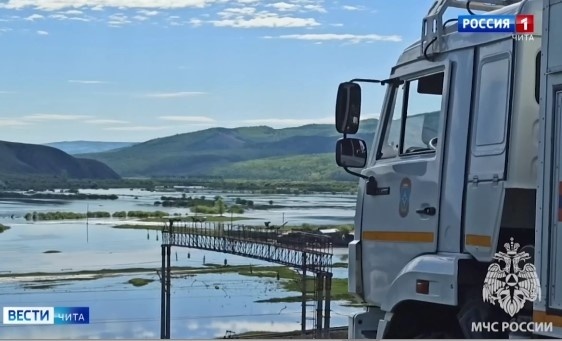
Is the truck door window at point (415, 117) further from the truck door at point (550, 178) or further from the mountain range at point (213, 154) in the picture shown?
the truck door at point (550, 178)

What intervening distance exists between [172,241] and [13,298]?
122 centimetres

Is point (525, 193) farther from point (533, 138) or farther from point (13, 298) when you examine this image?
point (13, 298)

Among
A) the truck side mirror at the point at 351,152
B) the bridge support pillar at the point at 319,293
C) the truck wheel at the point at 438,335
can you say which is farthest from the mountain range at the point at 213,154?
the truck wheel at the point at 438,335

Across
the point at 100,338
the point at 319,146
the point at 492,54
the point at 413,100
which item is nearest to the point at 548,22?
the point at 492,54

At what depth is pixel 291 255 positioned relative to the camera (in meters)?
7.25

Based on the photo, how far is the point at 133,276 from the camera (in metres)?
6.54

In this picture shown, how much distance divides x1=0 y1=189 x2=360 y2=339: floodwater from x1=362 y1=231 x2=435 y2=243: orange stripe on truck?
13.0 inches

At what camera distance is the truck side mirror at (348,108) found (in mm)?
6195

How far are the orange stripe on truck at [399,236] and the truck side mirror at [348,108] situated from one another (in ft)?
2.11

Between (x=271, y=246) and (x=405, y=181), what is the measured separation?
146 centimetres

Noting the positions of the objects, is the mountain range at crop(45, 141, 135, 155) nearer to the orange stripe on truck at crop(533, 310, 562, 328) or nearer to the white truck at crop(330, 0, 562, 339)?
the white truck at crop(330, 0, 562, 339)

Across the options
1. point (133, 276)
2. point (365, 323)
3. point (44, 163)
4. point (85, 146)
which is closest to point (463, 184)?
point (365, 323)

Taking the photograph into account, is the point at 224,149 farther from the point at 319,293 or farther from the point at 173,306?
the point at 319,293

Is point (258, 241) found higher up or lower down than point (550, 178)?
lower down
